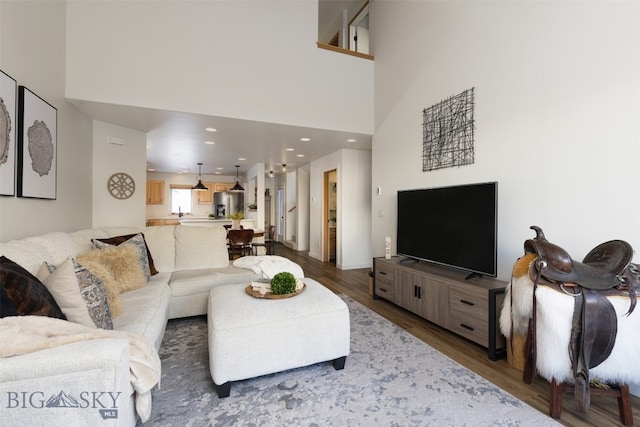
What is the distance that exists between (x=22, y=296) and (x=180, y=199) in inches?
358

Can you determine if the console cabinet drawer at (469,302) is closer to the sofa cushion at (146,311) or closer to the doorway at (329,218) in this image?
the sofa cushion at (146,311)

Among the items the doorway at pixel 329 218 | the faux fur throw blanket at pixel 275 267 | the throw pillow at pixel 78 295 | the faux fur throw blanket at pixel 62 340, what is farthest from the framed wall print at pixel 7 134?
the doorway at pixel 329 218

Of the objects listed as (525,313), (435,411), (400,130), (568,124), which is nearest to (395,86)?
(400,130)

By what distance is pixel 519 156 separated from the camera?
8.46 feet

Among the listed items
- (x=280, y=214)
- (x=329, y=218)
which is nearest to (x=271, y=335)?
(x=329, y=218)

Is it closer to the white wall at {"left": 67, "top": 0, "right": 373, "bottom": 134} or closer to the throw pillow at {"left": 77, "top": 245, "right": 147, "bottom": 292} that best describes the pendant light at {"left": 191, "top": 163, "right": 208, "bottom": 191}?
the white wall at {"left": 67, "top": 0, "right": 373, "bottom": 134}

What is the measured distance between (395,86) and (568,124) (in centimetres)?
235

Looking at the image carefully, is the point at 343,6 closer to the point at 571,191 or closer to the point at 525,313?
the point at 571,191

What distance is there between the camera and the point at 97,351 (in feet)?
3.54

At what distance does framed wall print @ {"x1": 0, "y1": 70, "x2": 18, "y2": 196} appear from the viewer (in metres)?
2.04

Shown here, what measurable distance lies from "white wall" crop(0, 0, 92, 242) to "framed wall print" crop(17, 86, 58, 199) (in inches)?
3.6

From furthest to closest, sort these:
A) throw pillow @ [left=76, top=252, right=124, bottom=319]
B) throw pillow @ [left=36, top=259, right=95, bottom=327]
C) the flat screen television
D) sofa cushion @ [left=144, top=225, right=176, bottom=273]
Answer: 1. sofa cushion @ [left=144, top=225, right=176, bottom=273]
2. the flat screen television
3. throw pillow @ [left=76, top=252, right=124, bottom=319]
4. throw pillow @ [left=36, top=259, right=95, bottom=327]

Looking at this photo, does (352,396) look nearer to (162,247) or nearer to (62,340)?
(62,340)

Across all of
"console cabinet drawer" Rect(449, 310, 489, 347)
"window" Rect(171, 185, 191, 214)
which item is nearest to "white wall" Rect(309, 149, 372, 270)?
"console cabinet drawer" Rect(449, 310, 489, 347)
